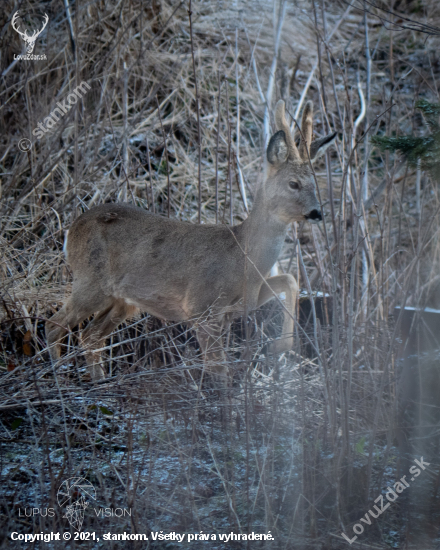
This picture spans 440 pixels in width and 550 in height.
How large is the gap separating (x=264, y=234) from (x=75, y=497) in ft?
8.69

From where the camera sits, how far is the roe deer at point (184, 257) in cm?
507

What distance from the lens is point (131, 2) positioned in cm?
851

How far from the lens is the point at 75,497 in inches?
131

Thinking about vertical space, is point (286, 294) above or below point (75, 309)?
above

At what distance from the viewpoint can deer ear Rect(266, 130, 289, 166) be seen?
491cm

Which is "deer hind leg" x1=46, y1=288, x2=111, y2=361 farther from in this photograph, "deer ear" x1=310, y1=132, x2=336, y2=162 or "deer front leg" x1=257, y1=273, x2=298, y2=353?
"deer ear" x1=310, y1=132, x2=336, y2=162

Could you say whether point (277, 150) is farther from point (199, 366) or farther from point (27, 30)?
point (27, 30)

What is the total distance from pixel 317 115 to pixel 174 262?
5.61 metres

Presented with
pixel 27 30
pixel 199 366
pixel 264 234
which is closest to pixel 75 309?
pixel 264 234

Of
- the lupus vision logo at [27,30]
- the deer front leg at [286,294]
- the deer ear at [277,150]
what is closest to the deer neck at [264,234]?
the deer front leg at [286,294]

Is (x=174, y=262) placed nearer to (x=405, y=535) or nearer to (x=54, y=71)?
(x=405, y=535)

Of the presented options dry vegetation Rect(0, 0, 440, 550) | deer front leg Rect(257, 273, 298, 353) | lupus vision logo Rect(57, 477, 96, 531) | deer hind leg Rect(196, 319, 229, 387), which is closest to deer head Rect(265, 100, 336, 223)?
dry vegetation Rect(0, 0, 440, 550)

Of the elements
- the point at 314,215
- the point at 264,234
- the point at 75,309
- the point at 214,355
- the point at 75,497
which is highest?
the point at 314,215

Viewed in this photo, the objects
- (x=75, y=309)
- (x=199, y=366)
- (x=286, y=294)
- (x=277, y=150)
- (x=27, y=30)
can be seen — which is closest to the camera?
(x=199, y=366)
